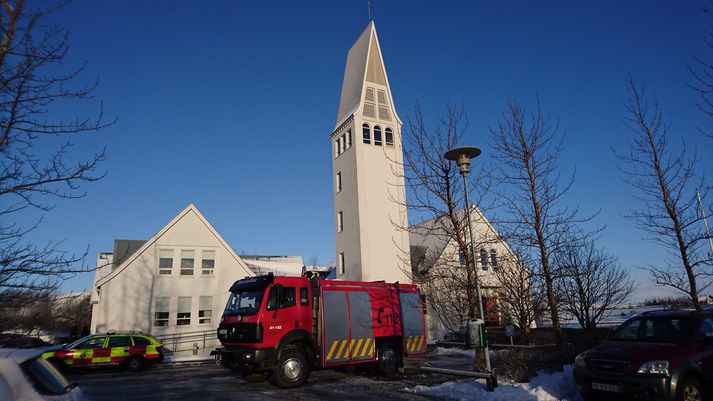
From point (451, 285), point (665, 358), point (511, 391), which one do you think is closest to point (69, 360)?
point (451, 285)

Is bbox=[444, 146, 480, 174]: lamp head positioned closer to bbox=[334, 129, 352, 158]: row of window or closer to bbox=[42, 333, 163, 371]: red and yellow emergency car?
bbox=[42, 333, 163, 371]: red and yellow emergency car

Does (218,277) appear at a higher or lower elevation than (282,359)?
higher

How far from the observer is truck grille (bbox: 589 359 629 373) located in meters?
7.47

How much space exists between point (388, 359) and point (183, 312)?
56.3 ft

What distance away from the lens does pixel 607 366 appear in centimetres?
769

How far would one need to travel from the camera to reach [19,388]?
13.7 ft

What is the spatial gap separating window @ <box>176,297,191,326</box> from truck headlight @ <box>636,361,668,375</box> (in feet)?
84.4

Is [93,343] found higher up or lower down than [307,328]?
lower down

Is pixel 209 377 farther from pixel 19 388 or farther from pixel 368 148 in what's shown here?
pixel 368 148

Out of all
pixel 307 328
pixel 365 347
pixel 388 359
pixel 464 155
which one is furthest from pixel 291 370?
pixel 464 155

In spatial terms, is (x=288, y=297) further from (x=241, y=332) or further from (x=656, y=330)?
(x=656, y=330)

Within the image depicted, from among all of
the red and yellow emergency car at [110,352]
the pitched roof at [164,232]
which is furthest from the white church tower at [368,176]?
the red and yellow emergency car at [110,352]

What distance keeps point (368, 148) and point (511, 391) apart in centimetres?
2564

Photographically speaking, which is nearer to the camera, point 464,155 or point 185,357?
point 464,155
